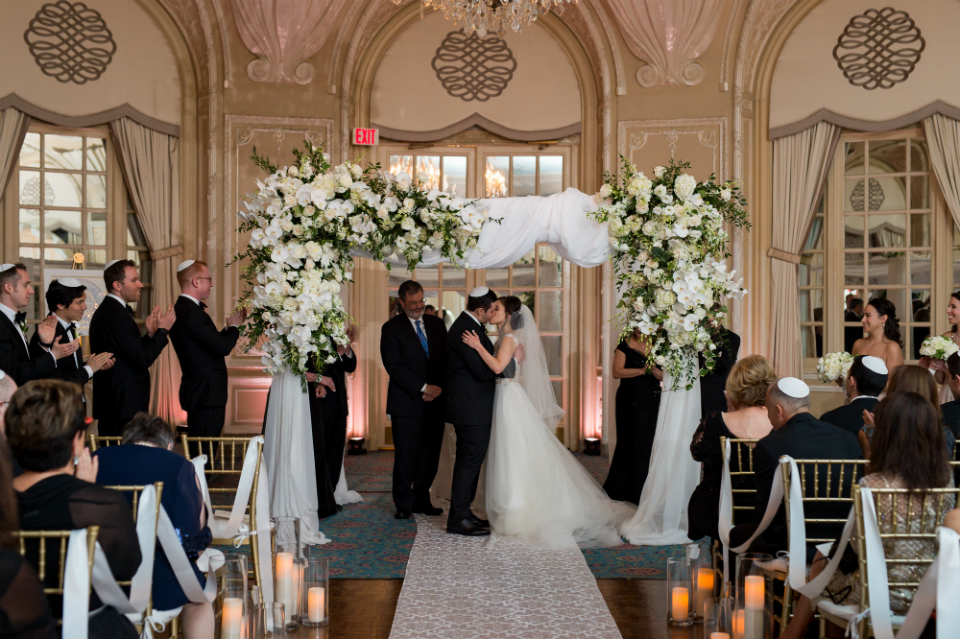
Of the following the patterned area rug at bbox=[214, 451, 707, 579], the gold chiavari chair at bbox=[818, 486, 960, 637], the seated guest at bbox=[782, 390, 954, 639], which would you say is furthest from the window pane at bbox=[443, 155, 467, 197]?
the gold chiavari chair at bbox=[818, 486, 960, 637]

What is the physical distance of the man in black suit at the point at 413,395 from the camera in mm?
6148

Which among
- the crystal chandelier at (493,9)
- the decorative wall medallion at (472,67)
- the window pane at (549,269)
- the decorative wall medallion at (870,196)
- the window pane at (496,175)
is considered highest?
the decorative wall medallion at (472,67)

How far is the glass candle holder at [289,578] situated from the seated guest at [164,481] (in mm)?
718

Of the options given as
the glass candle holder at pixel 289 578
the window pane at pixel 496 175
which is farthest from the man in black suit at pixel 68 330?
the window pane at pixel 496 175

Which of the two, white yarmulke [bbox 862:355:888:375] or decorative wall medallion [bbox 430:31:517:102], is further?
decorative wall medallion [bbox 430:31:517:102]

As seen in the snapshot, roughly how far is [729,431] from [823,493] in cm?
77

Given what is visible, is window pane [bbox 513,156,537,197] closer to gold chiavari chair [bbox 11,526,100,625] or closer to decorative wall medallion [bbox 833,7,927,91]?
decorative wall medallion [bbox 833,7,927,91]

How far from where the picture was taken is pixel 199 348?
5.77m

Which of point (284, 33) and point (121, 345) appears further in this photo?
point (284, 33)

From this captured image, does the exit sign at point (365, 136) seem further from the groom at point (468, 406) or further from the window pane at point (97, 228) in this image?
the groom at point (468, 406)

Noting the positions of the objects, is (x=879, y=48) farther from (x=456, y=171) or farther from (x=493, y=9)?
(x=493, y=9)

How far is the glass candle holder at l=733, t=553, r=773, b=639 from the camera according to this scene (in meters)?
3.27

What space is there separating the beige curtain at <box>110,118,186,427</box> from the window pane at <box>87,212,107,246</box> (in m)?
0.34

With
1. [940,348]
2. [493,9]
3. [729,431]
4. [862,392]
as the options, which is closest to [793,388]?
[729,431]
